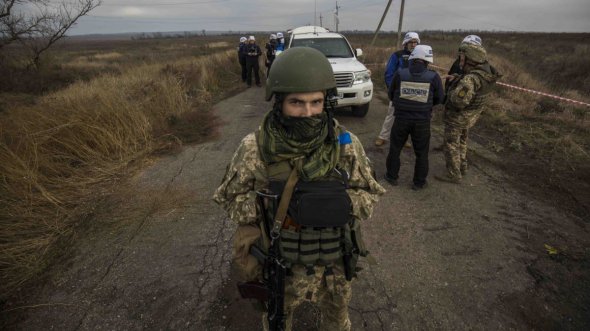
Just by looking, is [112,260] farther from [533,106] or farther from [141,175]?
[533,106]

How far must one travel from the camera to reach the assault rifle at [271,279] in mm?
1383

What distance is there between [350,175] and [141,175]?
385 centimetres

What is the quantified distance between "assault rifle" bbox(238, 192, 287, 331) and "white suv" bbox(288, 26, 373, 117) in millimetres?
5000

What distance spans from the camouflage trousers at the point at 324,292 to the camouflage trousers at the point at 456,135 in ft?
9.77

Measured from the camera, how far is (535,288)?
2379mm

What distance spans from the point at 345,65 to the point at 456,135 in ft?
10.4

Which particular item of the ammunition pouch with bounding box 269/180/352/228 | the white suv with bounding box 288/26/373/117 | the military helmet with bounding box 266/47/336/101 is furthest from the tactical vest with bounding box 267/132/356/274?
the white suv with bounding box 288/26/373/117

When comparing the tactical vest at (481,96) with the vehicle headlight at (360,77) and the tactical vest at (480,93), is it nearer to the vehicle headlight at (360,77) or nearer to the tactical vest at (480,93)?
the tactical vest at (480,93)

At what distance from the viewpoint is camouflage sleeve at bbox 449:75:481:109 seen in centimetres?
353

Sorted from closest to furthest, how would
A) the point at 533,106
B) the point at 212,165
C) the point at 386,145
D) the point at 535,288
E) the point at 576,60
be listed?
the point at 535,288 < the point at 212,165 < the point at 386,145 < the point at 533,106 < the point at 576,60

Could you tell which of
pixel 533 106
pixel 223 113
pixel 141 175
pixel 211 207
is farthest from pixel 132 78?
pixel 533 106

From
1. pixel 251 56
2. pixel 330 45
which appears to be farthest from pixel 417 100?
pixel 251 56

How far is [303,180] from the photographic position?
133cm

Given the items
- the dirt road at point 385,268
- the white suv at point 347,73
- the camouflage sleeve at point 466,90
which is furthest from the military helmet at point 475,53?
the white suv at point 347,73
